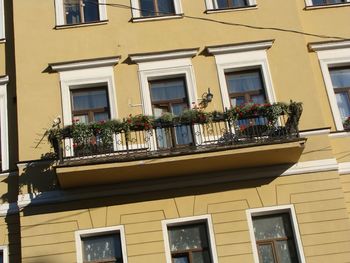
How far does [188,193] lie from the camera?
12562 mm

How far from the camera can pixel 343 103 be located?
14.3m

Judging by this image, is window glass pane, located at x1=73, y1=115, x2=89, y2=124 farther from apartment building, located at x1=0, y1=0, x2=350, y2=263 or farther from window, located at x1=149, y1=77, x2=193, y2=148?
window, located at x1=149, y1=77, x2=193, y2=148

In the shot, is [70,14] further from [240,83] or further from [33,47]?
[240,83]

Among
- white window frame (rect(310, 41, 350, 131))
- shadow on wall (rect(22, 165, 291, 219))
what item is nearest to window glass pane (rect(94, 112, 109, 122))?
shadow on wall (rect(22, 165, 291, 219))

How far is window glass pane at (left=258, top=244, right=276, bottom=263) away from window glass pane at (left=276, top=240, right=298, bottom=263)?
15 centimetres

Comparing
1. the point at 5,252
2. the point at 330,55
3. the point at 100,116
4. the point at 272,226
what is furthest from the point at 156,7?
the point at 5,252

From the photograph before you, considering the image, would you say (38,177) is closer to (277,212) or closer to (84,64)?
(84,64)

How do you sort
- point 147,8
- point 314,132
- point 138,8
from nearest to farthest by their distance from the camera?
point 314,132 < point 138,8 < point 147,8

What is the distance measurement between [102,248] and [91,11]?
6.19 metres

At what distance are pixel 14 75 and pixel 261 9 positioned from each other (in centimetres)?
639

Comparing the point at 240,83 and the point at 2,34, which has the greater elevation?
the point at 2,34

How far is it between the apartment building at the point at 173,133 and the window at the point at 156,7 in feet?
0.16

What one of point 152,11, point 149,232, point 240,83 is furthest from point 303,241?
point 152,11

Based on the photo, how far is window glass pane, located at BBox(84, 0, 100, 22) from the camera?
48.4 ft
